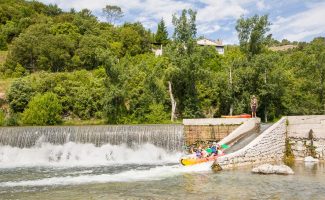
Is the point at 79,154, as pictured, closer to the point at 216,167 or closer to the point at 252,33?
the point at 216,167

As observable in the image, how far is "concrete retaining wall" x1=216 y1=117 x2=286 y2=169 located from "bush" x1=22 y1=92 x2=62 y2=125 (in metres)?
24.6

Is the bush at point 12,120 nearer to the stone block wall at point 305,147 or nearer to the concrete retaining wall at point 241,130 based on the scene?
the concrete retaining wall at point 241,130

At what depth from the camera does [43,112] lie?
130 ft

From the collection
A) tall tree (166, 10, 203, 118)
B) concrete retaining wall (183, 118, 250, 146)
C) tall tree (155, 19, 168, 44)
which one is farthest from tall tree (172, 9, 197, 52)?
tall tree (155, 19, 168, 44)

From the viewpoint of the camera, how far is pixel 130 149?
26.4m

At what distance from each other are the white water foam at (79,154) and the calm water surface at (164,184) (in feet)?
15.7

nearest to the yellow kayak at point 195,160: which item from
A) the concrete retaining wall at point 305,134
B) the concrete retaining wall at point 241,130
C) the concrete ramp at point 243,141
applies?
the concrete ramp at point 243,141

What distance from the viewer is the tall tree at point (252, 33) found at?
39.8 meters

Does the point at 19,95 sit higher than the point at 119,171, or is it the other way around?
the point at 19,95

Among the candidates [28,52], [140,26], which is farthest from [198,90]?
[140,26]

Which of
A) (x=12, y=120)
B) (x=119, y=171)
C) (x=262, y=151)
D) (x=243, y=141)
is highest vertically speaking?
(x=12, y=120)

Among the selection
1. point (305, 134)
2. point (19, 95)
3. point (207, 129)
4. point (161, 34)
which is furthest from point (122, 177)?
point (161, 34)

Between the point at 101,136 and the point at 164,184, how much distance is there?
11.9m

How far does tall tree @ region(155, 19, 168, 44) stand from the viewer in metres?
90.2
